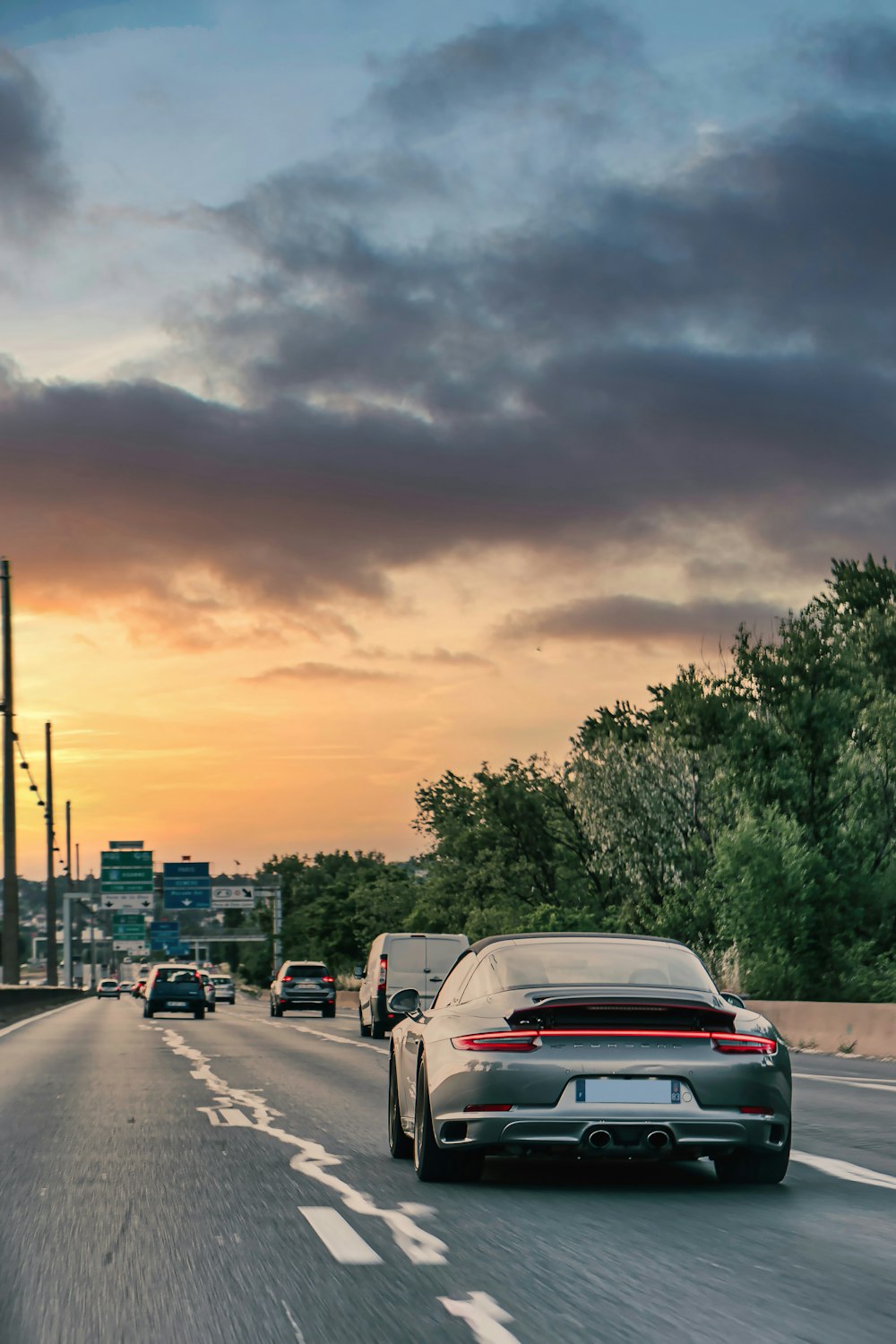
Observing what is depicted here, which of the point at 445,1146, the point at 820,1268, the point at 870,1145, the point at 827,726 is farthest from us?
the point at 827,726

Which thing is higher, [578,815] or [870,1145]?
[578,815]

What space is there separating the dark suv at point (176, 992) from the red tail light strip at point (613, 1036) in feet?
128

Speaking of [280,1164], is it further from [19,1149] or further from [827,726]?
[827,726]

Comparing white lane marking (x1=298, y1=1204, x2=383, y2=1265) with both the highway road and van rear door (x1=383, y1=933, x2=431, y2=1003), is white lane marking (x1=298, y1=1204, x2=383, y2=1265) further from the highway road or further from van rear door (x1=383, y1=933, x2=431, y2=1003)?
van rear door (x1=383, y1=933, x2=431, y2=1003)

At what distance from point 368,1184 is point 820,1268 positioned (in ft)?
11.3

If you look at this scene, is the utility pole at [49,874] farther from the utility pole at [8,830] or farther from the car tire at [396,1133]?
the car tire at [396,1133]

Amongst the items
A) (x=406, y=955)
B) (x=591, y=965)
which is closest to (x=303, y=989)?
(x=406, y=955)

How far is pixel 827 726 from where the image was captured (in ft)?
154

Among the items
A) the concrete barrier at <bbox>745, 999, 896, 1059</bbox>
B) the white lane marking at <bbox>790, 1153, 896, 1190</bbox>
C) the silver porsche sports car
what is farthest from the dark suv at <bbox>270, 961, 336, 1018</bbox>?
the silver porsche sports car

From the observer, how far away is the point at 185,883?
101m

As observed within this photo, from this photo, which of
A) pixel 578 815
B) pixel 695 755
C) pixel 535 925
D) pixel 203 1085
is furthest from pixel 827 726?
pixel 203 1085

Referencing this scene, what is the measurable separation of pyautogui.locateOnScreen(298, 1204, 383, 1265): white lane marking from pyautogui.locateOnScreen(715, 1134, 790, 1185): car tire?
2.33 m

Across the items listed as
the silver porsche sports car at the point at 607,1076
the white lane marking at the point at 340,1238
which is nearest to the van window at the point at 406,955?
the silver porsche sports car at the point at 607,1076

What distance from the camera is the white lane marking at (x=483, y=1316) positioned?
6035mm
